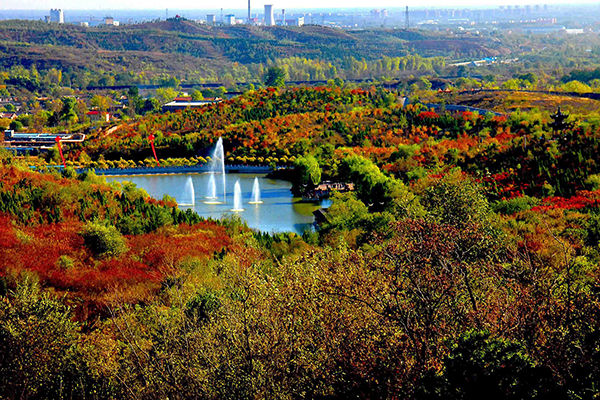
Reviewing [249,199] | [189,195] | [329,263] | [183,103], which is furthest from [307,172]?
[183,103]

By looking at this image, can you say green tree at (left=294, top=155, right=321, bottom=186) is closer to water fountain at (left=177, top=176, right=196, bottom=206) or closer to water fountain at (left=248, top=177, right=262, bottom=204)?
water fountain at (left=248, top=177, right=262, bottom=204)

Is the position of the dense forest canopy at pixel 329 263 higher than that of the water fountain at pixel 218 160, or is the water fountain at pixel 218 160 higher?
the dense forest canopy at pixel 329 263

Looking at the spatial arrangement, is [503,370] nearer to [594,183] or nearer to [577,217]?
[577,217]

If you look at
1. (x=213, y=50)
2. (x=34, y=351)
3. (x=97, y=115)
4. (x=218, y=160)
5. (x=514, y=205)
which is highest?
(x=213, y=50)

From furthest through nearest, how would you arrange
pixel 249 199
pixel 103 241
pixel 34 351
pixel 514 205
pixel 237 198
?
1. pixel 249 199
2. pixel 237 198
3. pixel 514 205
4. pixel 103 241
5. pixel 34 351

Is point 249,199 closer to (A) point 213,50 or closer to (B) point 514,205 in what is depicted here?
(B) point 514,205

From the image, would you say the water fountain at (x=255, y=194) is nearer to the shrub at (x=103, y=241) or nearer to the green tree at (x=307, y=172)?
the green tree at (x=307, y=172)

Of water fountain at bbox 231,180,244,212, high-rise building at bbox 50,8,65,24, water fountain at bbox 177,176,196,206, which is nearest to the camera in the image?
water fountain at bbox 231,180,244,212

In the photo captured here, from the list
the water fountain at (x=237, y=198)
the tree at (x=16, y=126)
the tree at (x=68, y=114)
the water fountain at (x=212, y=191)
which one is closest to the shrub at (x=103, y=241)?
the water fountain at (x=237, y=198)

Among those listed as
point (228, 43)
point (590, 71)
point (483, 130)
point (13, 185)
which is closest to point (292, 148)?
point (483, 130)

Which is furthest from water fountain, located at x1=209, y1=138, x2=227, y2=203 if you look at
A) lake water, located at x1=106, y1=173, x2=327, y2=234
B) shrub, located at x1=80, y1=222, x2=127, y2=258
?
shrub, located at x1=80, y1=222, x2=127, y2=258
